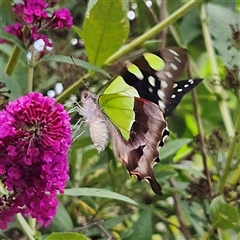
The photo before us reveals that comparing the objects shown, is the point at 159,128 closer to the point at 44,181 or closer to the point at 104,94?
the point at 104,94

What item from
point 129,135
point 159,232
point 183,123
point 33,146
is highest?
point 33,146

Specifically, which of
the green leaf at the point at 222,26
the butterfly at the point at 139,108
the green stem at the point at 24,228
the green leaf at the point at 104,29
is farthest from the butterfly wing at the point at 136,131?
the green leaf at the point at 222,26

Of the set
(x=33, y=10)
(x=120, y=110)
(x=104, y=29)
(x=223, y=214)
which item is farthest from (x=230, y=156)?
(x=33, y=10)

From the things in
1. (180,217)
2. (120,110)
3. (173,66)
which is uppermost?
(173,66)

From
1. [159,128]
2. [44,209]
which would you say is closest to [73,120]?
[159,128]

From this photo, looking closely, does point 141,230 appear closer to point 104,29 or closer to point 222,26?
point 104,29

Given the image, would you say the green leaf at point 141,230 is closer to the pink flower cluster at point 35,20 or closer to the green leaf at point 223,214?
the green leaf at point 223,214

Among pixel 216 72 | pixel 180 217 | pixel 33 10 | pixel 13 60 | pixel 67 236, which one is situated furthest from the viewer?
pixel 216 72
